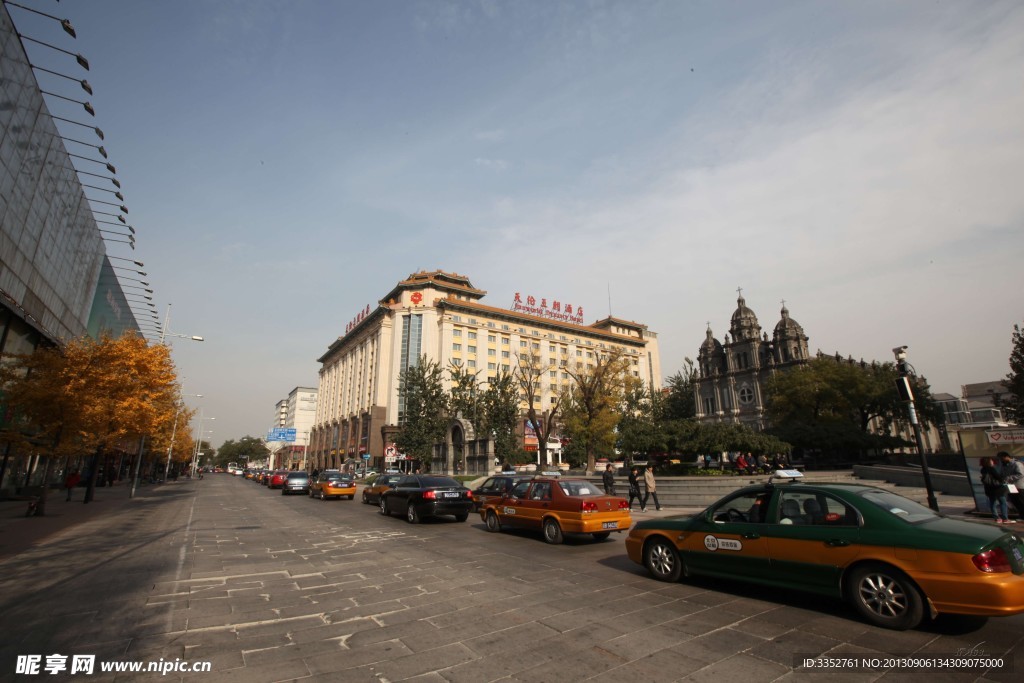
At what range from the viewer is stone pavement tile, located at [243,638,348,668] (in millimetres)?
4613

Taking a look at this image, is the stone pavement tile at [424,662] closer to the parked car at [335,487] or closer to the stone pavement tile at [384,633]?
the stone pavement tile at [384,633]

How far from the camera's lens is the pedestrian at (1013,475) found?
1181cm

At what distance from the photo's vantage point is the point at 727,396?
82625mm

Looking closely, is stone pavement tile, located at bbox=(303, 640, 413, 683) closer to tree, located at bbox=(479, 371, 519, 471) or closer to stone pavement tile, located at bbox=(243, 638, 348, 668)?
stone pavement tile, located at bbox=(243, 638, 348, 668)

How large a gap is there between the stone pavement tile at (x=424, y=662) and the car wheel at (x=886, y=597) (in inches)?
170

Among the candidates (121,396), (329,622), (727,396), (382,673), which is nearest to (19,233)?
(121,396)

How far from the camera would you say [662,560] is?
750 centimetres

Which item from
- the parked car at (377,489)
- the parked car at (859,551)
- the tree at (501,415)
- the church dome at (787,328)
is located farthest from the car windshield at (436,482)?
the church dome at (787,328)

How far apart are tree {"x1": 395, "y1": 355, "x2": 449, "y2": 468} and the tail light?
4525 cm

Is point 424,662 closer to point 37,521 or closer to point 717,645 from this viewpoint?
point 717,645

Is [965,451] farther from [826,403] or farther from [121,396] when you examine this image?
[826,403]

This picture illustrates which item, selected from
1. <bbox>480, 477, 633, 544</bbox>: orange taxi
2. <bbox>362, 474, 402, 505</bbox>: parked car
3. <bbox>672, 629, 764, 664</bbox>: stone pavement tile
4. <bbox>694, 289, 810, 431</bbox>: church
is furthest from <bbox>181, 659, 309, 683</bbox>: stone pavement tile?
<bbox>694, 289, 810, 431</bbox>: church

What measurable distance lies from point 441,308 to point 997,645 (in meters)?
76.7

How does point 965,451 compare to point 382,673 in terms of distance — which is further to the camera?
point 965,451
